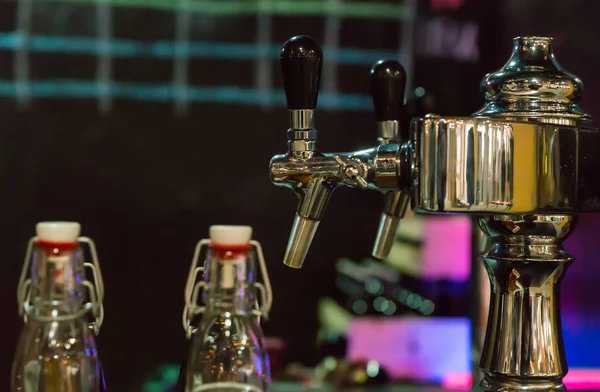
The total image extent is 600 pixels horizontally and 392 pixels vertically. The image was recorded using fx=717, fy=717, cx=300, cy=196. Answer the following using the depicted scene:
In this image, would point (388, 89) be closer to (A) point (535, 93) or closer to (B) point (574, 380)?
(A) point (535, 93)

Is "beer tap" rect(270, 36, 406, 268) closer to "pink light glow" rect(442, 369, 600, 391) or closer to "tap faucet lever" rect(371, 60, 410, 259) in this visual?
"tap faucet lever" rect(371, 60, 410, 259)

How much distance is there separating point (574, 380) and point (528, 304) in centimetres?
55

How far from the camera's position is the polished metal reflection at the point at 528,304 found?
0.55 meters

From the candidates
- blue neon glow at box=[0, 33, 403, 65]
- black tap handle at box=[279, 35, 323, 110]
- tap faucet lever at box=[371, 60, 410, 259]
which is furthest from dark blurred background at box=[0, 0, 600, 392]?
black tap handle at box=[279, 35, 323, 110]

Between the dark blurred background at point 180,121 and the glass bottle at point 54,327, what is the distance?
54cm

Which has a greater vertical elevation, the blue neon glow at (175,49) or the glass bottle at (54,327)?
the blue neon glow at (175,49)

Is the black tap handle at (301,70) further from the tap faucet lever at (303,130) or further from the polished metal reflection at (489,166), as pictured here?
the polished metal reflection at (489,166)

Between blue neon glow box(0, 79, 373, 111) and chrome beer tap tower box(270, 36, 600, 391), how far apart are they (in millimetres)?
584

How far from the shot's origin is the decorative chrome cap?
544 mm

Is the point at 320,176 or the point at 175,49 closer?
the point at 320,176

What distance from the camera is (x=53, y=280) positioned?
578 mm

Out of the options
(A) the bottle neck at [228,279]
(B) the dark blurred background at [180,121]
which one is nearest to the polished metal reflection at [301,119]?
(A) the bottle neck at [228,279]

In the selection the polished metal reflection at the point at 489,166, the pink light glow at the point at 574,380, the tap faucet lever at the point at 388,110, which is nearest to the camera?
the polished metal reflection at the point at 489,166

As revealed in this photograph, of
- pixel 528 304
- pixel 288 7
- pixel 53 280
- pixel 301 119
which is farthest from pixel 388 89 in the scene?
pixel 288 7
